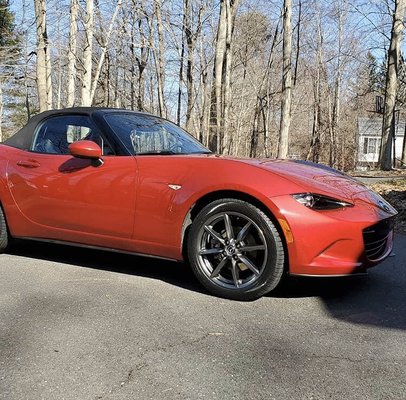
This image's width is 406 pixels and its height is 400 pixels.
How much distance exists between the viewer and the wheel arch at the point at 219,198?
318cm

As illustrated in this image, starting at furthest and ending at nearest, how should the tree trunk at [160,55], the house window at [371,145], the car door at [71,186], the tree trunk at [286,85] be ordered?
1. the house window at [371,145]
2. the tree trunk at [160,55]
3. the tree trunk at [286,85]
4. the car door at [71,186]

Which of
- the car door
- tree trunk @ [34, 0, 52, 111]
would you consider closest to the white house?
tree trunk @ [34, 0, 52, 111]

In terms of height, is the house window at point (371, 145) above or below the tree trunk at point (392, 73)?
below

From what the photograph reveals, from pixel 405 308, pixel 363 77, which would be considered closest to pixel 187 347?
pixel 405 308

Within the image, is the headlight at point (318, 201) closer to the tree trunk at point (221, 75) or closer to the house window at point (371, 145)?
the tree trunk at point (221, 75)

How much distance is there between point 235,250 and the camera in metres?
3.34

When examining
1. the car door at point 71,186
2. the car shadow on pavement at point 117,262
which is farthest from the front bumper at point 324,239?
the car door at point 71,186

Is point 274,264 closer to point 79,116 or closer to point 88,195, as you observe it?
point 88,195

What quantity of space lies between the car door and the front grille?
1778 millimetres

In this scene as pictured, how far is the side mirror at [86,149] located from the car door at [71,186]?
0.36 ft

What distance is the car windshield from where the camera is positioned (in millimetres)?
3963

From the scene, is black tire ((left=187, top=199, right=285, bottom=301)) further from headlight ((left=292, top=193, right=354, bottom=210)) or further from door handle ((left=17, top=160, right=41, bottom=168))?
door handle ((left=17, top=160, right=41, bottom=168))

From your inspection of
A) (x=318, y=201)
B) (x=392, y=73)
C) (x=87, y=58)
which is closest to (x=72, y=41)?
(x=87, y=58)

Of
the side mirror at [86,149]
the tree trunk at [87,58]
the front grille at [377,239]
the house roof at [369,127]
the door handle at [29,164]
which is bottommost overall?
the front grille at [377,239]
